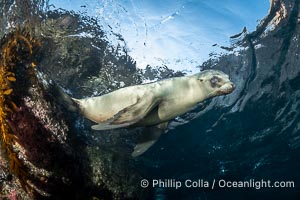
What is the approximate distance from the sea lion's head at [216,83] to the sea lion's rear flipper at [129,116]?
94 cm

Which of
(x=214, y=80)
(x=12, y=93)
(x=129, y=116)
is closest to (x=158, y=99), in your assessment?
(x=129, y=116)

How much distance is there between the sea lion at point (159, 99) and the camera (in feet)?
16.7

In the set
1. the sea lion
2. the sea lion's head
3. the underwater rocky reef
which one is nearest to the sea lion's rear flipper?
the sea lion

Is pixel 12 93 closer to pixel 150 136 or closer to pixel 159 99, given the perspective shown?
pixel 159 99

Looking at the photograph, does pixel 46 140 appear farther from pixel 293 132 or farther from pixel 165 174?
pixel 165 174

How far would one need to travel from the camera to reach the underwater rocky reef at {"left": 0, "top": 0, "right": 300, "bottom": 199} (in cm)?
530

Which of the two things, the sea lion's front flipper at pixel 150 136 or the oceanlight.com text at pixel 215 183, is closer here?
the sea lion's front flipper at pixel 150 136

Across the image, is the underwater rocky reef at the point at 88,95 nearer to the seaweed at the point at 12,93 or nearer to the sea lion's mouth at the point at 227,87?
the seaweed at the point at 12,93

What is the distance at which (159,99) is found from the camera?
5.40m

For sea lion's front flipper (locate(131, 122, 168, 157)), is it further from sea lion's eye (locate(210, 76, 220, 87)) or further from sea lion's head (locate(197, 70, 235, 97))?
sea lion's eye (locate(210, 76, 220, 87))

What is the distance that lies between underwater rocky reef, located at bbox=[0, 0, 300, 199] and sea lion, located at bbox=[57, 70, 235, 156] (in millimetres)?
885

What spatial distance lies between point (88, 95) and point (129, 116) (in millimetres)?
4375

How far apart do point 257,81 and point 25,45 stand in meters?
8.06

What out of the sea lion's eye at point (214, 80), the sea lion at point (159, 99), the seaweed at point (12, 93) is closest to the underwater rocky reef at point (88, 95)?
the seaweed at point (12, 93)
